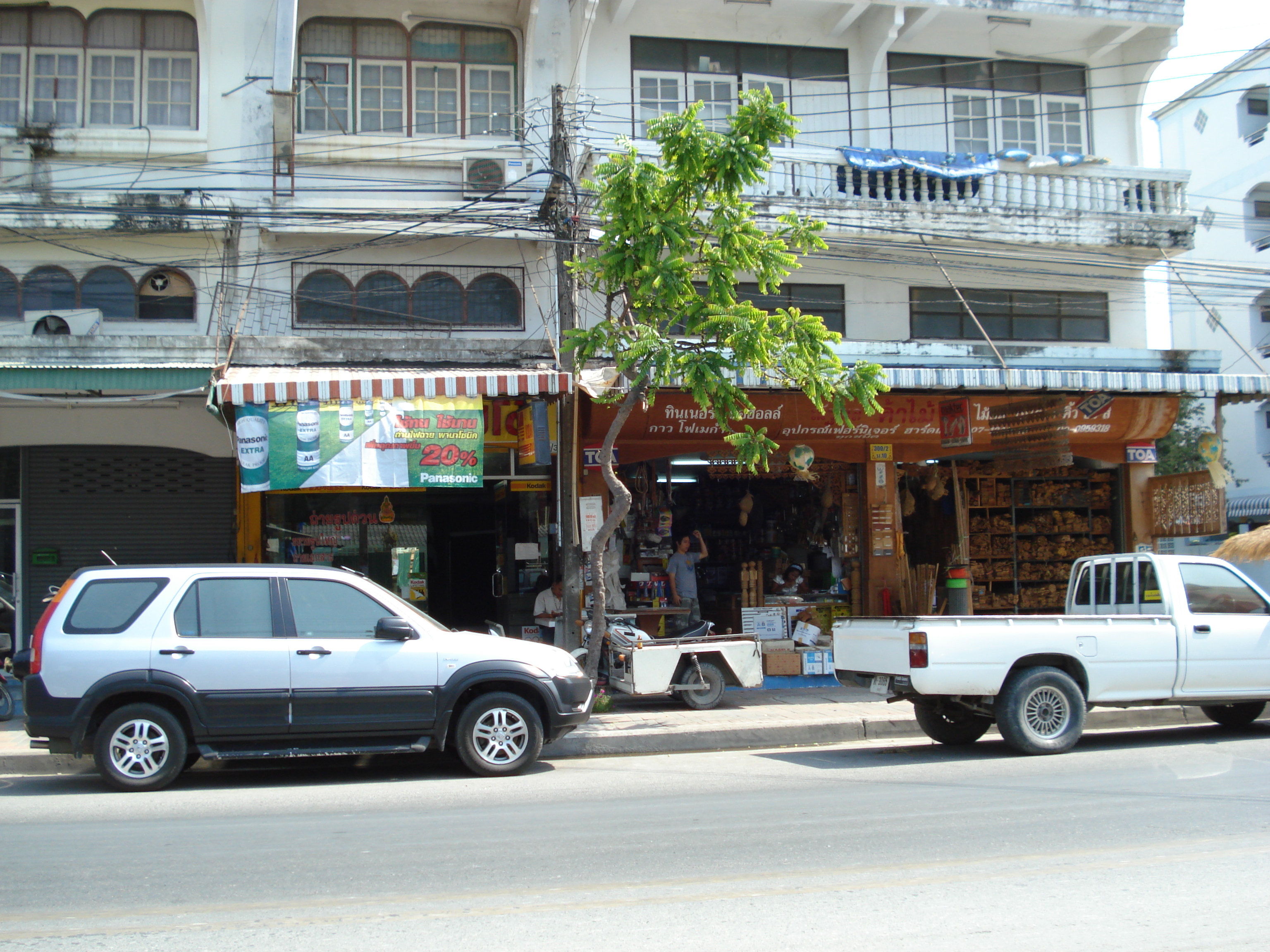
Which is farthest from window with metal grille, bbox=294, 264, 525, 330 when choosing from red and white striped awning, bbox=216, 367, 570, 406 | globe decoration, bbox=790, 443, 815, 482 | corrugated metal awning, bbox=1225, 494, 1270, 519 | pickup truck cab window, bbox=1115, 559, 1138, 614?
corrugated metal awning, bbox=1225, 494, 1270, 519

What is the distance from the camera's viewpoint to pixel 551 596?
1388 cm

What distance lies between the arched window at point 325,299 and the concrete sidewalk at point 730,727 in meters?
6.12

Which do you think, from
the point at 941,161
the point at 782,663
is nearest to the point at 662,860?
the point at 782,663

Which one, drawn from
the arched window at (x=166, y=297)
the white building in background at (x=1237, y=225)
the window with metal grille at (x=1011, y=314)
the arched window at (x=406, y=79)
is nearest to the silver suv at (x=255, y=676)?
→ the arched window at (x=166, y=297)

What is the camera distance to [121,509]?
14570 millimetres

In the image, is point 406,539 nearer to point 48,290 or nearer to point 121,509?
point 121,509

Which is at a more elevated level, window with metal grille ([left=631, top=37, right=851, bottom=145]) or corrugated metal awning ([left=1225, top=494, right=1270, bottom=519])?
window with metal grille ([left=631, top=37, right=851, bottom=145])

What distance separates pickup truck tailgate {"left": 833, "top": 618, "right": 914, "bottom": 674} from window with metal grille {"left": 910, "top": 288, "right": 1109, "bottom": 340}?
7.28 m

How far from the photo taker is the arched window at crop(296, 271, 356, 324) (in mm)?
14391

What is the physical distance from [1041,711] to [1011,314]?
859 cm

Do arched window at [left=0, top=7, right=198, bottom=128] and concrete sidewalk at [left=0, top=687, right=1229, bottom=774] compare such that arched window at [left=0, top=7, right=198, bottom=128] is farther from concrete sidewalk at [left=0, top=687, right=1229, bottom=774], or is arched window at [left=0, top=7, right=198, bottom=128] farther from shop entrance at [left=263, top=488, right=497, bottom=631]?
concrete sidewalk at [left=0, top=687, right=1229, bottom=774]

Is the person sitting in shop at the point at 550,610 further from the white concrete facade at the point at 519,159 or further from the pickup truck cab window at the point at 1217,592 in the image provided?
the pickup truck cab window at the point at 1217,592

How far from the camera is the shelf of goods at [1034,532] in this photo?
16922 millimetres

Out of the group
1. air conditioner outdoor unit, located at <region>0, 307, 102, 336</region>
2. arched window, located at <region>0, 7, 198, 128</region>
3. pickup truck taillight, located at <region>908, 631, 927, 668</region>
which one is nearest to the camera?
pickup truck taillight, located at <region>908, 631, 927, 668</region>
